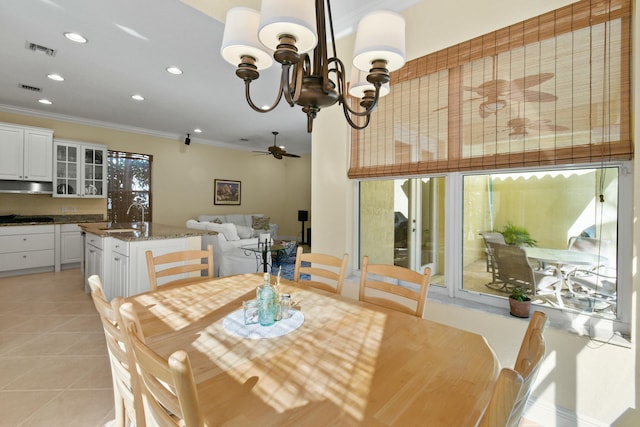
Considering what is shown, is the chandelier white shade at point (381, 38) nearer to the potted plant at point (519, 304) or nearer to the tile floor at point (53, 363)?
the potted plant at point (519, 304)

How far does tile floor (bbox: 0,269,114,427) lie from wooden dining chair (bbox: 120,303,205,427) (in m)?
1.47

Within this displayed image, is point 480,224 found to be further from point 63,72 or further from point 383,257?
point 63,72

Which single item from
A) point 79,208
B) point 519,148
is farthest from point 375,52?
point 79,208

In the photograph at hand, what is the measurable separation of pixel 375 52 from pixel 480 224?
1.46 metres

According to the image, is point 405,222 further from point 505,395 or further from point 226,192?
point 226,192

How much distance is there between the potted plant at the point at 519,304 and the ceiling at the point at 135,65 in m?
2.21

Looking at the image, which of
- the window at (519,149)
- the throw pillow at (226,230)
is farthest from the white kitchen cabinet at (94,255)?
the window at (519,149)

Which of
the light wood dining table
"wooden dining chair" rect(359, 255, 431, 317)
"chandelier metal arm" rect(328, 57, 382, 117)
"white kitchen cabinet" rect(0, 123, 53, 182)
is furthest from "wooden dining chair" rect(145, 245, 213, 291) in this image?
"white kitchen cabinet" rect(0, 123, 53, 182)

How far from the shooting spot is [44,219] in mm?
5184

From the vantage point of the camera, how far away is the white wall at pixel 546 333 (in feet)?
4.67

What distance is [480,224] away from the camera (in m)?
2.08

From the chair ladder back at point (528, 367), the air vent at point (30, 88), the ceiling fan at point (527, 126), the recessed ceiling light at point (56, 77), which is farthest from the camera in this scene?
the air vent at point (30, 88)

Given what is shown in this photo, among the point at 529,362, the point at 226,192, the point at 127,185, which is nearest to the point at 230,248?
the point at 127,185

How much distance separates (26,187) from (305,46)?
624 centimetres
